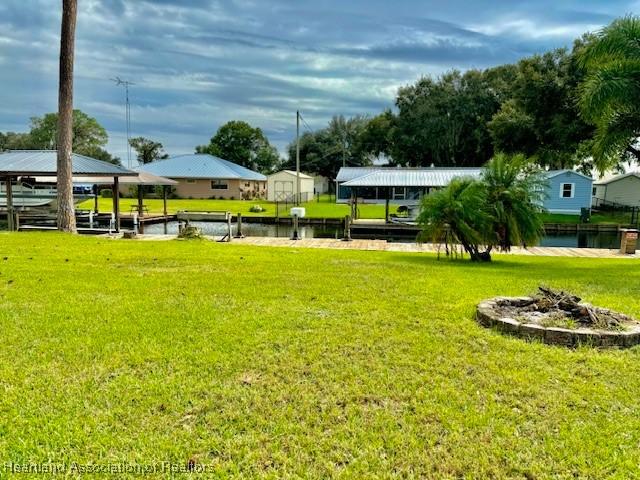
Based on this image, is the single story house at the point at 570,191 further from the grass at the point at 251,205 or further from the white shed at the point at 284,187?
Result: the white shed at the point at 284,187

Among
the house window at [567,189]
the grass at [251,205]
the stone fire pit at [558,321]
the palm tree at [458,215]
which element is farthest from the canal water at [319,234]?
the stone fire pit at [558,321]

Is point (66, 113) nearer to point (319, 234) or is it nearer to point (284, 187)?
point (319, 234)

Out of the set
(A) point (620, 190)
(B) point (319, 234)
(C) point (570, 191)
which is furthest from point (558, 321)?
(A) point (620, 190)

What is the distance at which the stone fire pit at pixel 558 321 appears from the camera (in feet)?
14.3

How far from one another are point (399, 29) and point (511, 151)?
24574 millimetres

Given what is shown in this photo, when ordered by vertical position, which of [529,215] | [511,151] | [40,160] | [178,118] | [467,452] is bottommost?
[467,452]

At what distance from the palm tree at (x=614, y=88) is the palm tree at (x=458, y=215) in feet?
13.0

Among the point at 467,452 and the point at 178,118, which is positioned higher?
the point at 178,118

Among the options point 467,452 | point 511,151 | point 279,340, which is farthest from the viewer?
point 511,151

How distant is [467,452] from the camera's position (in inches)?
104

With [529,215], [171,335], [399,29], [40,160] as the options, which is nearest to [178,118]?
[40,160]

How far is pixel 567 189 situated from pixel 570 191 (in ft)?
0.80

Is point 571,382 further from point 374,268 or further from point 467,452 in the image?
point 374,268

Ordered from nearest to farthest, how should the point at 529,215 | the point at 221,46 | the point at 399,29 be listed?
the point at 529,215 < the point at 399,29 < the point at 221,46
